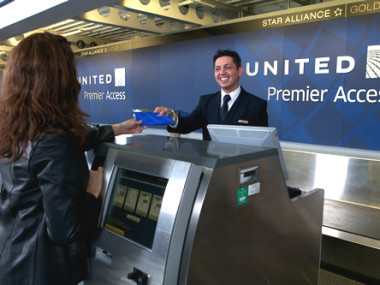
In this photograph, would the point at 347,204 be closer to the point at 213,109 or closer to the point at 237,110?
the point at 237,110

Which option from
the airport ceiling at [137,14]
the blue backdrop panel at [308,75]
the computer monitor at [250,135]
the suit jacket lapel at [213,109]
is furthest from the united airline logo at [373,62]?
the computer monitor at [250,135]

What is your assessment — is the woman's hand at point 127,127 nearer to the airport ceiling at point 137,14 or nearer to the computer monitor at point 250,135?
the computer monitor at point 250,135

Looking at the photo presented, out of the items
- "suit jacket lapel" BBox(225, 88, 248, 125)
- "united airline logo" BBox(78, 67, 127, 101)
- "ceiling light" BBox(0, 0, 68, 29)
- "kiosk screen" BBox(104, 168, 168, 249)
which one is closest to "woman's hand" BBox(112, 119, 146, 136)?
"kiosk screen" BBox(104, 168, 168, 249)

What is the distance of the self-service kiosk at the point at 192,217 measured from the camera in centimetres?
85

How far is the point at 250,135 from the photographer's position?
4.41ft

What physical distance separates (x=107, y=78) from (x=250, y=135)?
561cm

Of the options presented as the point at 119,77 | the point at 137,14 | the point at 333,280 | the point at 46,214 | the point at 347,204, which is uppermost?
the point at 137,14

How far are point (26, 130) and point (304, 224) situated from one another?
104 cm

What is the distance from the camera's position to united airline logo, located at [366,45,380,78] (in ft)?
10.3

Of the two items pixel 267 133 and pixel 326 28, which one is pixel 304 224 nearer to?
pixel 267 133

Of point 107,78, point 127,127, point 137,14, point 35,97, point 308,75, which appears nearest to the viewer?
point 35,97

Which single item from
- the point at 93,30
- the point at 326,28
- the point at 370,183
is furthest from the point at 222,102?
the point at 93,30

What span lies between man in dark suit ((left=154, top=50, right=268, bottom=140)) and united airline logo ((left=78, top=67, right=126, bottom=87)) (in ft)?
12.3

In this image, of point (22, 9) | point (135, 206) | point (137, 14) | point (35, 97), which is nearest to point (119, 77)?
point (137, 14)
